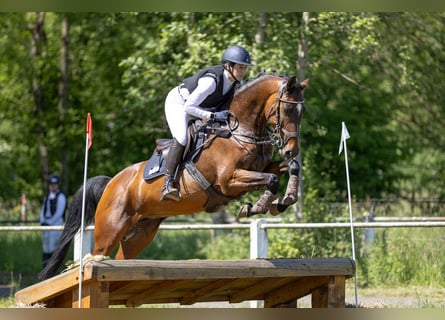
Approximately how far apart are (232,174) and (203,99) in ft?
2.13

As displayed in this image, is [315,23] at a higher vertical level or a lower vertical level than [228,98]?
higher

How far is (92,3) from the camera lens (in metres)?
4.85

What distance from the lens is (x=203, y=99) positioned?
6.70 metres

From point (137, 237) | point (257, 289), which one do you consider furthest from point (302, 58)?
point (257, 289)

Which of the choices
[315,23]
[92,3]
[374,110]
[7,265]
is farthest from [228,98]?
[374,110]

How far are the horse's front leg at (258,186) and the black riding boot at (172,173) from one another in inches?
21.4

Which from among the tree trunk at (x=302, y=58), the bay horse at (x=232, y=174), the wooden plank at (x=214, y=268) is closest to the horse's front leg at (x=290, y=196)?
the bay horse at (x=232, y=174)

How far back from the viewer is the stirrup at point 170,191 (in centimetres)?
672

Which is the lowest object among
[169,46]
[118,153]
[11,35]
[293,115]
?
[293,115]

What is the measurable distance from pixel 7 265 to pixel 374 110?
286 inches

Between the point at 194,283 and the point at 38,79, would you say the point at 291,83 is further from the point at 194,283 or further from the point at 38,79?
the point at 38,79

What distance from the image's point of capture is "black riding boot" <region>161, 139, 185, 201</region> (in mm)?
6738

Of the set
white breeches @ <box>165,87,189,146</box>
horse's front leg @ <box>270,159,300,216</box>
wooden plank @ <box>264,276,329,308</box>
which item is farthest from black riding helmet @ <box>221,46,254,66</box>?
wooden plank @ <box>264,276,329,308</box>

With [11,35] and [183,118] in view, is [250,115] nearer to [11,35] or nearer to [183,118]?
[183,118]
